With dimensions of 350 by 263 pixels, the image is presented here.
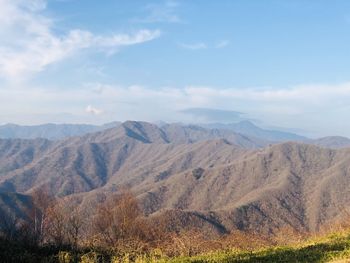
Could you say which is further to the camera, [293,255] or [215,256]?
[215,256]

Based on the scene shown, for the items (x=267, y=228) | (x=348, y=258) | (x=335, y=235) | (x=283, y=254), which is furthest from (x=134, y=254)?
(x=267, y=228)

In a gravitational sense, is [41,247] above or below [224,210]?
above

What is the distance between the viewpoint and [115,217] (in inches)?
2579

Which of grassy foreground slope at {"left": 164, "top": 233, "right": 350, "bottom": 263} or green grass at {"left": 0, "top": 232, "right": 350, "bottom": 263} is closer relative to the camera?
grassy foreground slope at {"left": 164, "top": 233, "right": 350, "bottom": 263}

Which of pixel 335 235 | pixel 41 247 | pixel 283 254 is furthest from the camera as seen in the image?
pixel 335 235

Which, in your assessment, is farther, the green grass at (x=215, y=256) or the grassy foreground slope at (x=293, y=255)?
the green grass at (x=215, y=256)

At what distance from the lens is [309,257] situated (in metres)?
15.9

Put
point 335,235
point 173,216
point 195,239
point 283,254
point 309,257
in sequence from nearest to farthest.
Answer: point 309,257 → point 283,254 → point 335,235 → point 195,239 → point 173,216

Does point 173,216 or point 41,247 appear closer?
point 41,247

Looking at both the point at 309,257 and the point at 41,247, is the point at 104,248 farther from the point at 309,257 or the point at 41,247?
the point at 309,257

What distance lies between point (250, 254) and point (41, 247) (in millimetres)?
9649

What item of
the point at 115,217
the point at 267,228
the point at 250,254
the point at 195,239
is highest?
the point at 250,254

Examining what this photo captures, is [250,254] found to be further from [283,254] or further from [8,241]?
[8,241]

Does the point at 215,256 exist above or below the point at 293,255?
below
